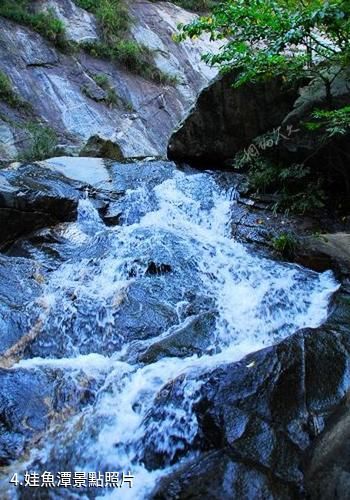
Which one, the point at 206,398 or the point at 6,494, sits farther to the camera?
the point at 206,398

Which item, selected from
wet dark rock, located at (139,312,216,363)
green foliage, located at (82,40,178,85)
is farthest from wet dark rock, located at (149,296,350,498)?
green foliage, located at (82,40,178,85)

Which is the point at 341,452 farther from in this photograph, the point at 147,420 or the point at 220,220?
the point at 220,220

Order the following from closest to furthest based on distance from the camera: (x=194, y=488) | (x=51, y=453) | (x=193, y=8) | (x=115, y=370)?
(x=194, y=488)
(x=51, y=453)
(x=115, y=370)
(x=193, y=8)

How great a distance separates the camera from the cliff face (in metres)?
13.9

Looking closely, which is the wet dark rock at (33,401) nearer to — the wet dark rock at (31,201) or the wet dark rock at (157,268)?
the wet dark rock at (157,268)

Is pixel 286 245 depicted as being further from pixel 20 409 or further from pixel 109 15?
pixel 109 15

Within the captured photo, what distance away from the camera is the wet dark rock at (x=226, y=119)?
889 centimetres

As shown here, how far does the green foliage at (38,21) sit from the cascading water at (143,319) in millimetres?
10955

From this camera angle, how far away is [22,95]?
14.4 meters

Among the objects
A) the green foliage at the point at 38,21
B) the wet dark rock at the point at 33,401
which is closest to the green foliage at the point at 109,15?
the green foliage at the point at 38,21

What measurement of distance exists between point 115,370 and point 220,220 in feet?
14.1

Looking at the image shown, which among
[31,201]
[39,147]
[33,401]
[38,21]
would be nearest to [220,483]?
[33,401]

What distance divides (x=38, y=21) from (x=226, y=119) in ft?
35.5

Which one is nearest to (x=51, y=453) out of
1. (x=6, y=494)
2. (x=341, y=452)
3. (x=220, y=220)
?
(x=6, y=494)
